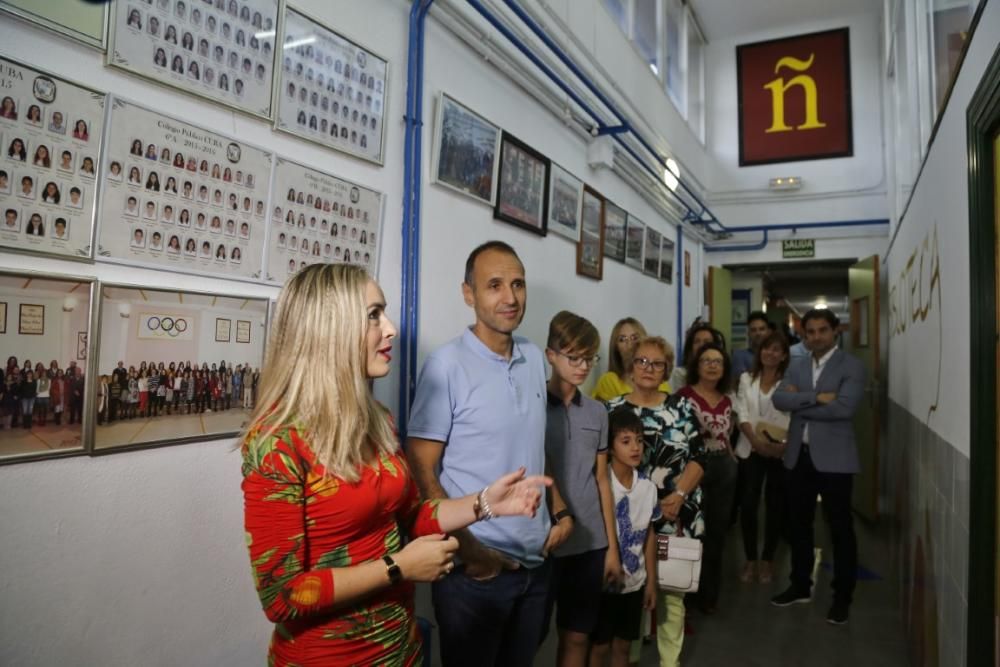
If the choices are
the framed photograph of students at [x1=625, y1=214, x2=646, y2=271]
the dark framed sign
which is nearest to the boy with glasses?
the framed photograph of students at [x1=625, y1=214, x2=646, y2=271]

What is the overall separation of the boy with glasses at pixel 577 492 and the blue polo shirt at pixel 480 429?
30cm

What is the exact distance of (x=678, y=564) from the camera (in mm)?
2227

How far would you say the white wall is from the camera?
1.58 metres

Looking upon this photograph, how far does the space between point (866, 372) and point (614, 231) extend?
258 centimetres

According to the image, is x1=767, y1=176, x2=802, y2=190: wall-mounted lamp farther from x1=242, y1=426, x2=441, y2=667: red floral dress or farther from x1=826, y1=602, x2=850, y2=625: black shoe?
x1=242, y1=426, x2=441, y2=667: red floral dress

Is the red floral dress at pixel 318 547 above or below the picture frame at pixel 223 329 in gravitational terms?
below

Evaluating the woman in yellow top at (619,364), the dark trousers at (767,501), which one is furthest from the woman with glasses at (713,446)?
the dark trousers at (767,501)

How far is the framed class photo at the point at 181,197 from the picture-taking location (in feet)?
4.05

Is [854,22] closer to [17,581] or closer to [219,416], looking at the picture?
[219,416]

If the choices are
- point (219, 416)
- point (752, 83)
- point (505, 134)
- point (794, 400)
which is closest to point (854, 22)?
point (752, 83)

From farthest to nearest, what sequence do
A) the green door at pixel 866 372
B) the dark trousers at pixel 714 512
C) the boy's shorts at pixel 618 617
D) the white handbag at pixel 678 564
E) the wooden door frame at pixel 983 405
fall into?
the green door at pixel 866 372 < the dark trousers at pixel 714 512 < the white handbag at pixel 678 564 < the boy's shorts at pixel 618 617 < the wooden door frame at pixel 983 405

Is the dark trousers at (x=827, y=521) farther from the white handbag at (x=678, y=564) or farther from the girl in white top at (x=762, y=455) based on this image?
the white handbag at (x=678, y=564)

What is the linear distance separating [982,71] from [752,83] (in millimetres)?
5662

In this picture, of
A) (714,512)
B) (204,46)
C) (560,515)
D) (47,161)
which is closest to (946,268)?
(560,515)
